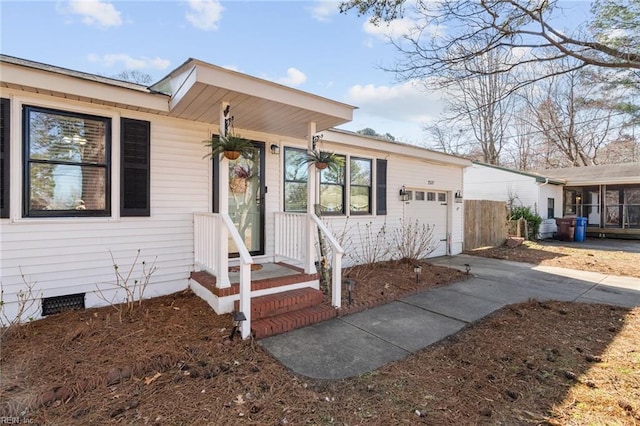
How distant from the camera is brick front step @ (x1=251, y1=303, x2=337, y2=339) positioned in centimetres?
349

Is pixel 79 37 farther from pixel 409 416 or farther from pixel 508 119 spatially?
pixel 508 119

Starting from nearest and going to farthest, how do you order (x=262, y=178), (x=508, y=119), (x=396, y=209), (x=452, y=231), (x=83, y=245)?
(x=83, y=245) → (x=262, y=178) → (x=396, y=209) → (x=452, y=231) → (x=508, y=119)

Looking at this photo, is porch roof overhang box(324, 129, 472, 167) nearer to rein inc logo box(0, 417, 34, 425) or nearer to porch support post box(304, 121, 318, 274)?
porch support post box(304, 121, 318, 274)

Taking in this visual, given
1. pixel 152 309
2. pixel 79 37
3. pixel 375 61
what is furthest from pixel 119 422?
pixel 79 37

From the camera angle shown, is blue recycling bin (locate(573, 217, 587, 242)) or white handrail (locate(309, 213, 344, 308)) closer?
white handrail (locate(309, 213, 344, 308))

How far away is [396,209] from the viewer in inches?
310

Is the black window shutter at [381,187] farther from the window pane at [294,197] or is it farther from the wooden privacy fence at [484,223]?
the wooden privacy fence at [484,223]

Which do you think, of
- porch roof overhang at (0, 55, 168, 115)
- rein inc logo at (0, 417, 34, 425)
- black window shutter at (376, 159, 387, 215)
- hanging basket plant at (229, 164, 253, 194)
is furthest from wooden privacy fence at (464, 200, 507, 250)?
rein inc logo at (0, 417, 34, 425)

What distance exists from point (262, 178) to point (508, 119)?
815 inches

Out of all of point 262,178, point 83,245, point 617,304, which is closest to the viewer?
point 83,245

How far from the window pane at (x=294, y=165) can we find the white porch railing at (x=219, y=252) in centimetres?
195

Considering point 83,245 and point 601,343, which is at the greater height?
point 83,245

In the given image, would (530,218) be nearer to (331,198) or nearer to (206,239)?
(331,198)

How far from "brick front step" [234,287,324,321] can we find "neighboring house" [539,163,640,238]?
52.3ft
